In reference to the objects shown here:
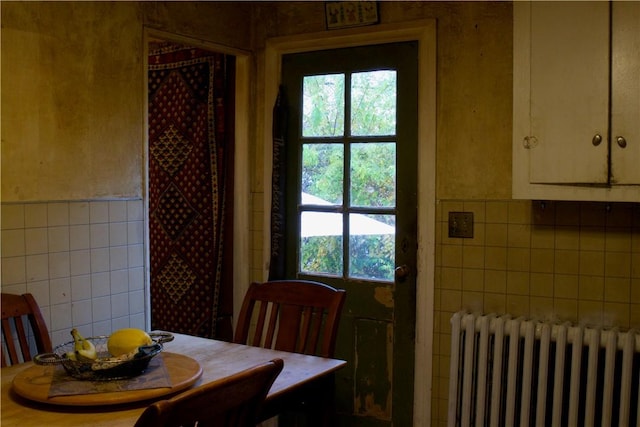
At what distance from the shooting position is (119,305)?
288cm

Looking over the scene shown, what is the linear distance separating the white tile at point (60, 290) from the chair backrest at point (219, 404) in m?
1.38

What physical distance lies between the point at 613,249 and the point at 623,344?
380 millimetres

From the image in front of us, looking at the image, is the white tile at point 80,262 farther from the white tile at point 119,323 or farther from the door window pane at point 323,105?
the door window pane at point 323,105

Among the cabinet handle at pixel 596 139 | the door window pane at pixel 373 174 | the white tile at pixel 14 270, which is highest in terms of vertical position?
the cabinet handle at pixel 596 139

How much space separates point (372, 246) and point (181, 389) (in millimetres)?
1599

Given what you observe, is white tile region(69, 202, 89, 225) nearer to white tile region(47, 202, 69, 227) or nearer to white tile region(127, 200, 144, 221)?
white tile region(47, 202, 69, 227)

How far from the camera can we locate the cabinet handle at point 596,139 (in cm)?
241

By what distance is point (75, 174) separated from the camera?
8.82 ft

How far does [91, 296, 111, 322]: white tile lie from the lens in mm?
2779

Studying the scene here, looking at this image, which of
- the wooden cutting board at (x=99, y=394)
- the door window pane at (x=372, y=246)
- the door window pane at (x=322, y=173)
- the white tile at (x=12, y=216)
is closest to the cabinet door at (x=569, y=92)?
the door window pane at (x=372, y=246)

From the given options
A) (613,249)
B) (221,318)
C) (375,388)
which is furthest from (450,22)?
(221,318)

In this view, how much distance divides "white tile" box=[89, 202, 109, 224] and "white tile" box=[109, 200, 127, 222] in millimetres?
21

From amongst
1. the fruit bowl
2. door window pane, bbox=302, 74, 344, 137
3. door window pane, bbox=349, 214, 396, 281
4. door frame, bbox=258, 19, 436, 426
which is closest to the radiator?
door frame, bbox=258, 19, 436, 426

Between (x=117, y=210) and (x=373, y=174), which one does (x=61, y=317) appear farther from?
(x=373, y=174)
